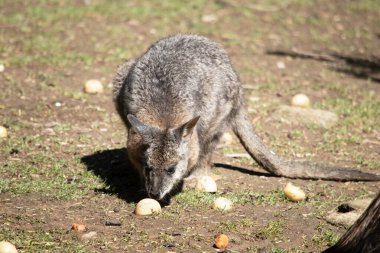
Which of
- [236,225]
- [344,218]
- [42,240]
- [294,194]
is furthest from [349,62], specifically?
[42,240]

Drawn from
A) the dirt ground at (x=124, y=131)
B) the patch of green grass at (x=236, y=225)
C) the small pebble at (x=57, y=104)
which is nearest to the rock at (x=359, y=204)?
the dirt ground at (x=124, y=131)

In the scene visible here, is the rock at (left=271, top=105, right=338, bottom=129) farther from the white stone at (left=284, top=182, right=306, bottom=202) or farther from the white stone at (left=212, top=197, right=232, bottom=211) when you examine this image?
the white stone at (left=212, top=197, right=232, bottom=211)

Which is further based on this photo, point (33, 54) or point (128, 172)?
point (33, 54)

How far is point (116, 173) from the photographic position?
588cm

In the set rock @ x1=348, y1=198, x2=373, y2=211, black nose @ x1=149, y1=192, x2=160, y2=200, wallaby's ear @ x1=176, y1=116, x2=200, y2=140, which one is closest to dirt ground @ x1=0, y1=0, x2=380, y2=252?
black nose @ x1=149, y1=192, x2=160, y2=200

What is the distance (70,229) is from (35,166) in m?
1.37

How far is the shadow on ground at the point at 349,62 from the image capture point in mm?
9430

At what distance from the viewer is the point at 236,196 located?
5426mm

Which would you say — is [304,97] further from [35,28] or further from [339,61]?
[35,28]

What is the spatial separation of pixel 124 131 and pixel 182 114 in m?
1.67

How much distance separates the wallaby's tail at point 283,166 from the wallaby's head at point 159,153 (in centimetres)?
119

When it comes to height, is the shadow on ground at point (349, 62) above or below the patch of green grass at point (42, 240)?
below

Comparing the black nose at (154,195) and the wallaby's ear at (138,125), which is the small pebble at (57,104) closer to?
the wallaby's ear at (138,125)

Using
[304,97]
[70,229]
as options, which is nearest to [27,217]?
[70,229]
